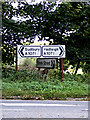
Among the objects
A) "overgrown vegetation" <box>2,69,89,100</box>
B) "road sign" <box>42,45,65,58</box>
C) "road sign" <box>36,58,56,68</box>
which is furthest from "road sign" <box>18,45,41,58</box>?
"overgrown vegetation" <box>2,69,89,100</box>

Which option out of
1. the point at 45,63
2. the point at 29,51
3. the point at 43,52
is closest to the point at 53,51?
the point at 43,52

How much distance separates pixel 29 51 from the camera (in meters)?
10.7

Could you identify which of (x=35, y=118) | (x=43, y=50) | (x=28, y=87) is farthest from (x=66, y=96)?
(x=43, y=50)

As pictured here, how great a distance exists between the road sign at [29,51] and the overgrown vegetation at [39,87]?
1.26m

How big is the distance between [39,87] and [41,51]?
2.86 metres

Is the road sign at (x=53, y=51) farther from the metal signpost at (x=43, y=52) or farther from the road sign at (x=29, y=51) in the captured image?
the road sign at (x=29, y=51)

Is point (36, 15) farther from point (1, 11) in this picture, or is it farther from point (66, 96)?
point (66, 96)

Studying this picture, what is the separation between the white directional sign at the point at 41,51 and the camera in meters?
10.7

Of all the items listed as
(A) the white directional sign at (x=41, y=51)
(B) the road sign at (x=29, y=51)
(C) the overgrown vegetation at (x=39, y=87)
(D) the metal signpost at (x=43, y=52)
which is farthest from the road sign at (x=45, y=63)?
(C) the overgrown vegetation at (x=39, y=87)

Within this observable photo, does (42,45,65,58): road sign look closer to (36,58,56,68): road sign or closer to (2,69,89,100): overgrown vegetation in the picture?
(36,58,56,68): road sign

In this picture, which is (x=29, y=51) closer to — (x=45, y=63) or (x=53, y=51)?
(x=45, y=63)

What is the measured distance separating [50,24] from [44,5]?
128cm

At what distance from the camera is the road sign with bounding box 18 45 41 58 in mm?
10719

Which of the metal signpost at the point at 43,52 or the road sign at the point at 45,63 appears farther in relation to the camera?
the road sign at the point at 45,63
